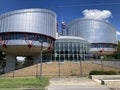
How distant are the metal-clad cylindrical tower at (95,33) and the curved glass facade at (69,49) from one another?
2661 cm

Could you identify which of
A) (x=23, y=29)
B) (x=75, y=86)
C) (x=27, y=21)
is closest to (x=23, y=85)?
(x=75, y=86)

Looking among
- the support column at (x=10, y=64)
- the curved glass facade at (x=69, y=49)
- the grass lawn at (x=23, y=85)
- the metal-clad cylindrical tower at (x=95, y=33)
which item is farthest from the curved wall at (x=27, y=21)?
the metal-clad cylindrical tower at (x=95, y=33)

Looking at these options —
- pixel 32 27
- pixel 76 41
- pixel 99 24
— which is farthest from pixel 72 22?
pixel 32 27

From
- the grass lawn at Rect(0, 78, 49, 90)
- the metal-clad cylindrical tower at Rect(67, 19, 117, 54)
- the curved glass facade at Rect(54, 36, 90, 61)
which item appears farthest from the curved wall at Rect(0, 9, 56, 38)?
the metal-clad cylindrical tower at Rect(67, 19, 117, 54)

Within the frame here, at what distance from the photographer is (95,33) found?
90.8 metres

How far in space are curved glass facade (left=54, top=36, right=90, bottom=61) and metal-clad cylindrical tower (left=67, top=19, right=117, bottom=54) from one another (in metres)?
26.6

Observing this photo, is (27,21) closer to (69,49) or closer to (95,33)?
(69,49)

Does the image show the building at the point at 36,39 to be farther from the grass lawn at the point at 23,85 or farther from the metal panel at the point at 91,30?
the grass lawn at the point at 23,85

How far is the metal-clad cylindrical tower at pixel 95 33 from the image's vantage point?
89812 millimetres

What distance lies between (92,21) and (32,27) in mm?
45434

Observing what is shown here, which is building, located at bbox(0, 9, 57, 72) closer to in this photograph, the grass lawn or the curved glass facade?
Result: the curved glass facade

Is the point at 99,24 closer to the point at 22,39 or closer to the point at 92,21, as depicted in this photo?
the point at 92,21

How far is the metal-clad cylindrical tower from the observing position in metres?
89.8

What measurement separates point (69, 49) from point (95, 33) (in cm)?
3311
